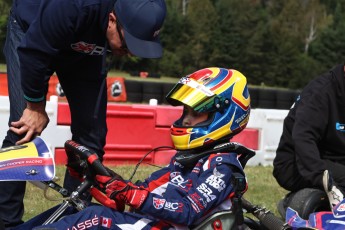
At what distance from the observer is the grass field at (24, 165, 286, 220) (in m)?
5.01

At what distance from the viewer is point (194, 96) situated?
10.7 ft

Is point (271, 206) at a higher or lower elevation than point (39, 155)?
lower

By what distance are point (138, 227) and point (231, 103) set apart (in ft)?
2.52

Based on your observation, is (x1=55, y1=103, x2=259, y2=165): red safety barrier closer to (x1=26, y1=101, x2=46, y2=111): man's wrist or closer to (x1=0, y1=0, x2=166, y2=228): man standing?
(x1=0, y1=0, x2=166, y2=228): man standing

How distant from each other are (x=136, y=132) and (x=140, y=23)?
4.73 metres

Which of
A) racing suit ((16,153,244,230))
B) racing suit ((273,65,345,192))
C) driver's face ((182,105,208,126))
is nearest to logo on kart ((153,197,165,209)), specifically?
racing suit ((16,153,244,230))

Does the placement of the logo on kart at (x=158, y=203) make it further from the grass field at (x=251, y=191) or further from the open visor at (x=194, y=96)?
the grass field at (x=251, y=191)

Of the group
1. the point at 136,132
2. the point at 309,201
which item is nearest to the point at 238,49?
the point at 136,132

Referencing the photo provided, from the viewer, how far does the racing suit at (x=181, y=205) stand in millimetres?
2922

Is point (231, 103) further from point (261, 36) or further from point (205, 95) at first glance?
point (261, 36)

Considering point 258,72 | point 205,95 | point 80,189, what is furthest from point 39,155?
point 258,72

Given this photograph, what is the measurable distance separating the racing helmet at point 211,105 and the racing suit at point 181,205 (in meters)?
0.13

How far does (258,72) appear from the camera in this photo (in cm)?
5081

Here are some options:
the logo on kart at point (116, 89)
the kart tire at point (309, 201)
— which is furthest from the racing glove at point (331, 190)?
the logo on kart at point (116, 89)
